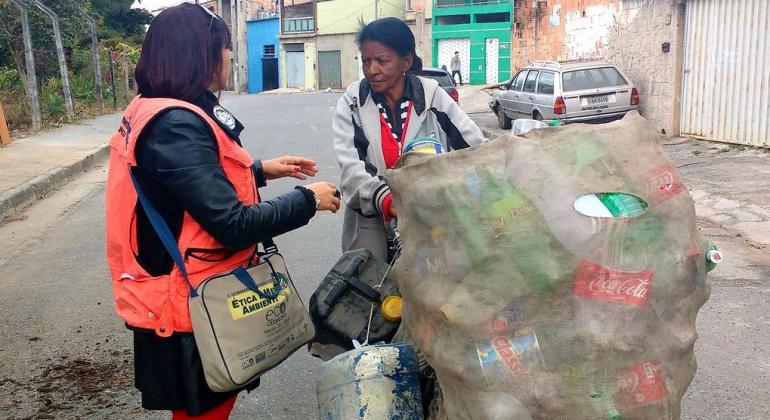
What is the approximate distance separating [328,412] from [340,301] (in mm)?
528

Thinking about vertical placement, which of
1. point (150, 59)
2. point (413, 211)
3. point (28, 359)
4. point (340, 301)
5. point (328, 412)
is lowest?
point (28, 359)

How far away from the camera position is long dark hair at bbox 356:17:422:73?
2975mm

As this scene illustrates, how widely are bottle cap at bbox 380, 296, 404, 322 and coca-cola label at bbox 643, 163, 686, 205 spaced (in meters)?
1.07

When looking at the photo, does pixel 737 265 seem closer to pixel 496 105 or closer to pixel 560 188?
pixel 560 188

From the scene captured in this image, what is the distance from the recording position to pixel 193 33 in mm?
2148

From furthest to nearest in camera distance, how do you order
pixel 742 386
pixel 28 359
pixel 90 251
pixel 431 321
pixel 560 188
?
pixel 90 251 < pixel 28 359 < pixel 742 386 < pixel 431 321 < pixel 560 188

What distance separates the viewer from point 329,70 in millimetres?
52156

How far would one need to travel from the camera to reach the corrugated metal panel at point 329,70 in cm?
5153

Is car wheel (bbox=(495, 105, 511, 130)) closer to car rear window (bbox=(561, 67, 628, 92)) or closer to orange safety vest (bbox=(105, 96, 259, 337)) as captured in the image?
car rear window (bbox=(561, 67, 628, 92))

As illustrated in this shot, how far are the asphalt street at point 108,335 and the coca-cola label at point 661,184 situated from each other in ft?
7.23

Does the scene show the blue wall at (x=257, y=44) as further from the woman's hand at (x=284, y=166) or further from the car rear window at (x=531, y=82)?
the woman's hand at (x=284, y=166)

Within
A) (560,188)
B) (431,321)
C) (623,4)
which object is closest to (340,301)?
(431,321)

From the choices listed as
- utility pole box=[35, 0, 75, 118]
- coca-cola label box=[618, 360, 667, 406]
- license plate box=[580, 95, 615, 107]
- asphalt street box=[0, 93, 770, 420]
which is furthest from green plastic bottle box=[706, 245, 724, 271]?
utility pole box=[35, 0, 75, 118]

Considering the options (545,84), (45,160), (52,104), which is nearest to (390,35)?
(45,160)
